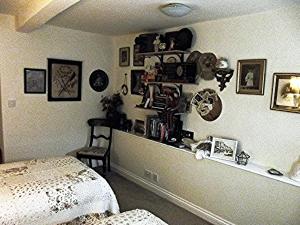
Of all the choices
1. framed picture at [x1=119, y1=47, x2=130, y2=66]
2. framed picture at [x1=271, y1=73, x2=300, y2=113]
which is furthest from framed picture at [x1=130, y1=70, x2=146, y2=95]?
framed picture at [x1=271, y1=73, x2=300, y2=113]

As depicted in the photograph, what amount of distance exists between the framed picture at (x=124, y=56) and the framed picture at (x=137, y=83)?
244 mm

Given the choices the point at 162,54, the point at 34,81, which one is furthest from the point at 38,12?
the point at 162,54

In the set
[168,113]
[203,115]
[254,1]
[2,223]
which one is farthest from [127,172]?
[254,1]

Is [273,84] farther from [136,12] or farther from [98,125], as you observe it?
[98,125]

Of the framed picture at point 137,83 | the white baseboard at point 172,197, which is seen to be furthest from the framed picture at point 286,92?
the framed picture at point 137,83

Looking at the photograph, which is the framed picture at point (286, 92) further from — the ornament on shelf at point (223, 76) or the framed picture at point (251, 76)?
the ornament on shelf at point (223, 76)

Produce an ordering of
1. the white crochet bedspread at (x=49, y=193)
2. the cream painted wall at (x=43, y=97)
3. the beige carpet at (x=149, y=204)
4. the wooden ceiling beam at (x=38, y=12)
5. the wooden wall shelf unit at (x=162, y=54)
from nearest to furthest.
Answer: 1. the white crochet bedspread at (x=49, y=193)
2. the wooden ceiling beam at (x=38, y=12)
3. the beige carpet at (x=149, y=204)
4. the wooden wall shelf unit at (x=162, y=54)
5. the cream painted wall at (x=43, y=97)

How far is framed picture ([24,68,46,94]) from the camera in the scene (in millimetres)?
3598

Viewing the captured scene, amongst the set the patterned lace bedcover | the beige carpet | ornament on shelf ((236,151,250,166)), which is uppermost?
ornament on shelf ((236,151,250,166))

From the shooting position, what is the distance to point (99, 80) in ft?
14.4

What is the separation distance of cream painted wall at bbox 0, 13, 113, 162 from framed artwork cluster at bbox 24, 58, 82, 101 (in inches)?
2.9

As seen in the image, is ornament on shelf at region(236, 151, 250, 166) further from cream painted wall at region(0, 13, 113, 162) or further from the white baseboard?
cream painted wall at region(0, 13, 113, 162)

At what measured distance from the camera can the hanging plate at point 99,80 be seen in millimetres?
4305

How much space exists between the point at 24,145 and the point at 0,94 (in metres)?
0.80
